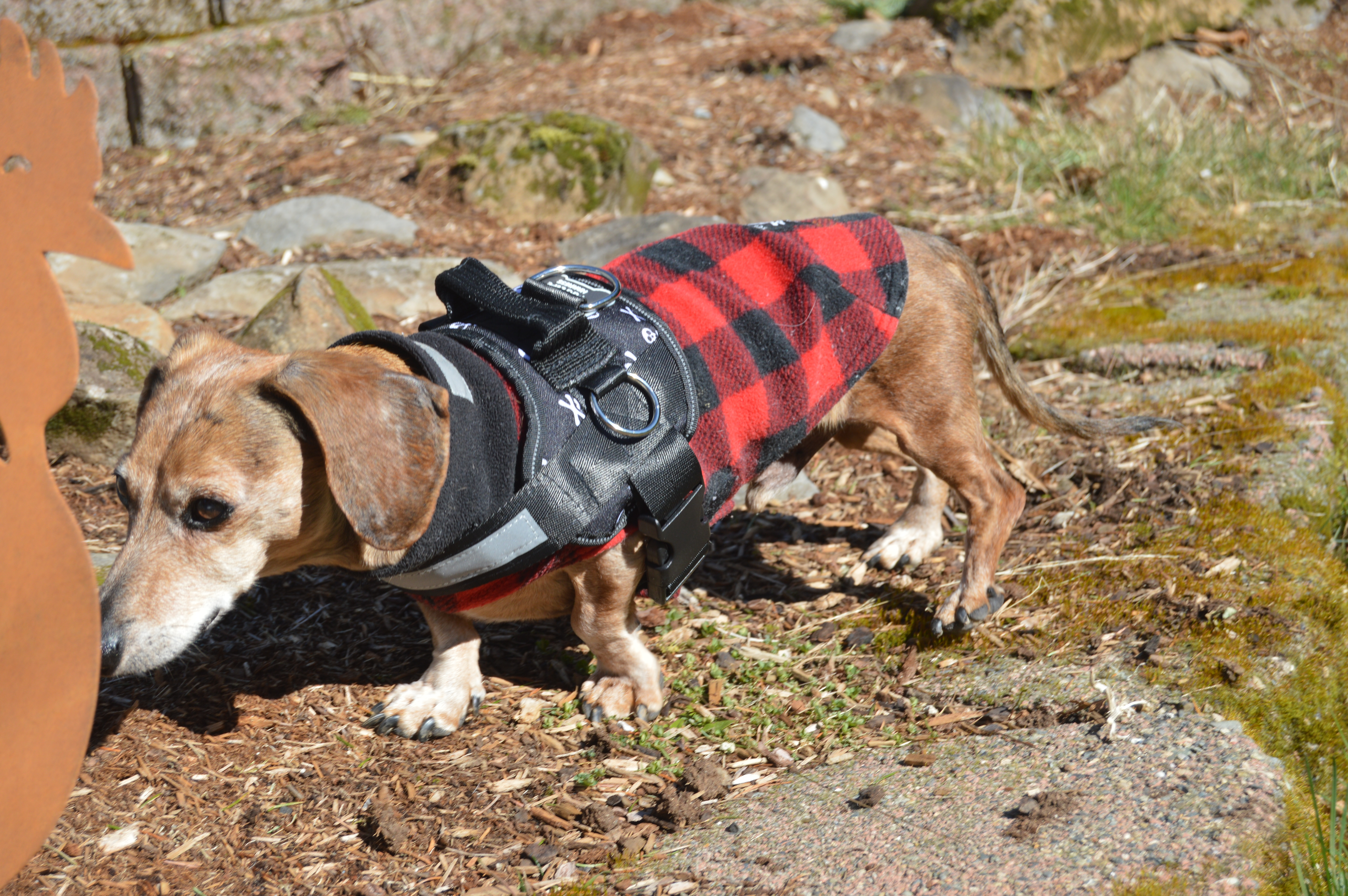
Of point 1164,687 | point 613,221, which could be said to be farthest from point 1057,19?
point 1164,687

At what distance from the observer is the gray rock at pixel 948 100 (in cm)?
891

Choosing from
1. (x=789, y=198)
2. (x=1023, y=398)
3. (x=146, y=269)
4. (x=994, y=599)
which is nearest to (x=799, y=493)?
(x=1023, y=398)

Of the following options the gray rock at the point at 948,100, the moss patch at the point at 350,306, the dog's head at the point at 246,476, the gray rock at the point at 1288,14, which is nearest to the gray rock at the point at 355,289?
the moss patch at the point at 350,306

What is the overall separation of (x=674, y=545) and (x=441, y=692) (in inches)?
35.0

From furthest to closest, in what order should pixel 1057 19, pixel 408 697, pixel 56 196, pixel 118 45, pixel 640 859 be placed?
1. pixel 1057 19
2. pixel 118 45
3. pixel 408 697
4. pixel 640 859
5. pixel 56 196

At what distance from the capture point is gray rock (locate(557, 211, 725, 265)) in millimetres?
5898

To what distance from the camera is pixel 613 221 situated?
6.24 m

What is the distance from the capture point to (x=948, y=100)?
357 inches

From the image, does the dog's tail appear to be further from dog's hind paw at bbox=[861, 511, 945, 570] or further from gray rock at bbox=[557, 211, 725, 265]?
gray rock at bbox=[557, 211, 725, 265]

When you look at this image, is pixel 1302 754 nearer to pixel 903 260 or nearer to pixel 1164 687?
pixel 1164 687

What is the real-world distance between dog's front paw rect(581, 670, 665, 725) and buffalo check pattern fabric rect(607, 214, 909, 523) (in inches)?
22.5

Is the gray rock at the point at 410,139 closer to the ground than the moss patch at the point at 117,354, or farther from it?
closer to the ground

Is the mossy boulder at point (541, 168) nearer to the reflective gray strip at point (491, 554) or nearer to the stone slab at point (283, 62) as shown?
the stone slab at point (283, 62)

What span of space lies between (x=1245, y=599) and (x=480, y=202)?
4956 mm
